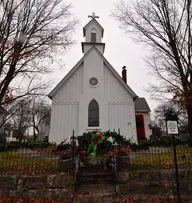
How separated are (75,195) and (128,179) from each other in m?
1.80

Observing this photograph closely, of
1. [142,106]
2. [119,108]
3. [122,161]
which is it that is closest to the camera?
[122,161]

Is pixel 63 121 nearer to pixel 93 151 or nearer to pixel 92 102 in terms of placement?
pixel 92 102

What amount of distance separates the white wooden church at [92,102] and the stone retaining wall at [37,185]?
764cm

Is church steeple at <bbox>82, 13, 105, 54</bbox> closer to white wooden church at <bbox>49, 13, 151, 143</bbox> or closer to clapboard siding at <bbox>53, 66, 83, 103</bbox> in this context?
white wooden church at <bbox>49, 13, 151, 143</bbox>

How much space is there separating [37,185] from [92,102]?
9343mm

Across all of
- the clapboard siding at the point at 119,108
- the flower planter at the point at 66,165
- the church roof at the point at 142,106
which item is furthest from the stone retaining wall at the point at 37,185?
the church roof at the point at 142,106

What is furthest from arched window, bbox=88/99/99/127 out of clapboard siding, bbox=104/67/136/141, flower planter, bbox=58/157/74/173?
flower planter, bbox=58/157/74/173

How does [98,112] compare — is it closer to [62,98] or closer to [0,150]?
[62,98]

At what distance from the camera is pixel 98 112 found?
1417 cm

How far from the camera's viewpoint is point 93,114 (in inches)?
558

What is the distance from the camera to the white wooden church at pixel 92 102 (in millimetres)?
13617

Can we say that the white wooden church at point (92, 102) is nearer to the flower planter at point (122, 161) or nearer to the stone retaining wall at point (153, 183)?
the flower planter at point (122, 161)

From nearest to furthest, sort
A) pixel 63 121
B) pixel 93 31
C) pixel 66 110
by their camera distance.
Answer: pixel 63 121
pixel 66 110
pixel 93 31

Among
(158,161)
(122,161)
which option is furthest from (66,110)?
(158,161)
